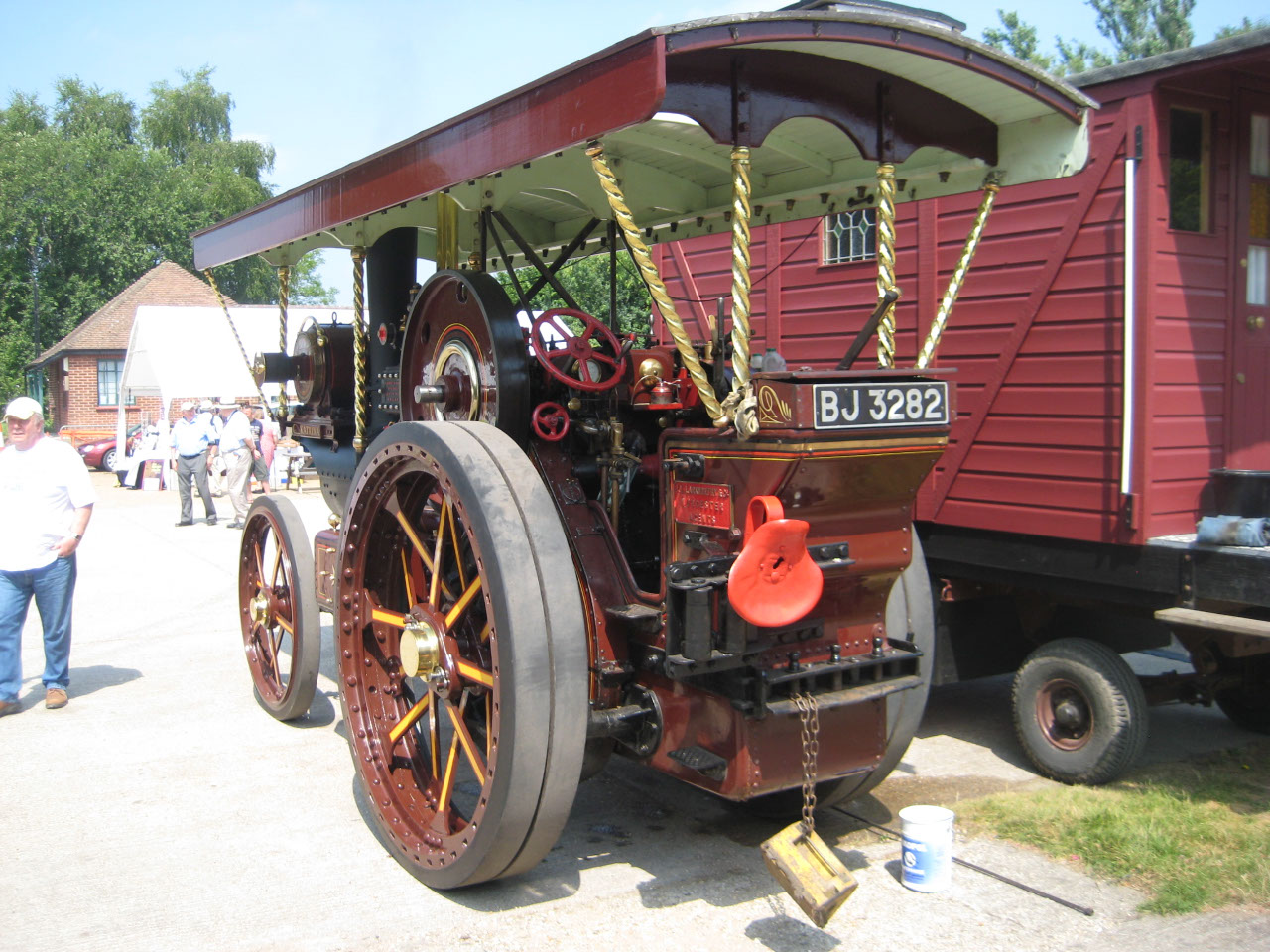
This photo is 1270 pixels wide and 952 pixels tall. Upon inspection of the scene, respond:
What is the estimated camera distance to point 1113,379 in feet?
14.7

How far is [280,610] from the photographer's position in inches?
225

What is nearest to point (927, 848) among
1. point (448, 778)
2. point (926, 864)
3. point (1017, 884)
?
point (926, 864)

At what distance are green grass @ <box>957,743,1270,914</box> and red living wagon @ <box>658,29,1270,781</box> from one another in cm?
25

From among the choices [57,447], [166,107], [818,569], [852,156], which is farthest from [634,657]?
[166,107]

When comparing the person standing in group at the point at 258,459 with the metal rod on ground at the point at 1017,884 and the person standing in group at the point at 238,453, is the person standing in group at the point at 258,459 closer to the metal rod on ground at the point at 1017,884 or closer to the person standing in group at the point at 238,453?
the person standing in group at the point at 238,453

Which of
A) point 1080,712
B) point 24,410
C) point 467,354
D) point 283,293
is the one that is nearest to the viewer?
point 467,354

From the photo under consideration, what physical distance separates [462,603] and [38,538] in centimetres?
336

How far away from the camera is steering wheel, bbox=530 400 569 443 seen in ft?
12.9

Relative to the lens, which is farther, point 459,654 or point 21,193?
point 21,193

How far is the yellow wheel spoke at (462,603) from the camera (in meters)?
3.46

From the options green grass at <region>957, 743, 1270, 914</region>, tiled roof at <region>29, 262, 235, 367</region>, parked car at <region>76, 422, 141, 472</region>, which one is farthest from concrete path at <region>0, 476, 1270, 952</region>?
tiled roof at <region>29, 262, 235, 367</region>

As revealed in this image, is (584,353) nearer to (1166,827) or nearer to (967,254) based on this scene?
(967,254)

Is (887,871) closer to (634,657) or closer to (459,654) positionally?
(634,657)

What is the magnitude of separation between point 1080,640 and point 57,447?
5.24m
